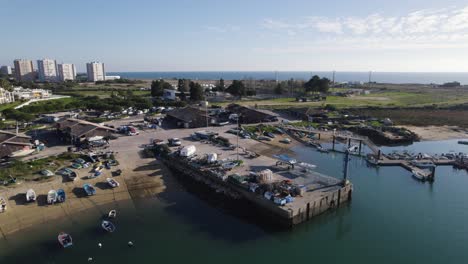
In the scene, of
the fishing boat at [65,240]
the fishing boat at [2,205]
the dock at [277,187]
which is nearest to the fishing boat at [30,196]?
the fishing boat at [2,205]

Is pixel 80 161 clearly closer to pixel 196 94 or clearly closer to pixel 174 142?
pixel 174 142

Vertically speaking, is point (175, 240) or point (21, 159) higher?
point (21, 159)

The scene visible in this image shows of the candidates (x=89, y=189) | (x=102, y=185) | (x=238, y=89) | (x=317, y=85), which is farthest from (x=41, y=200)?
(x=317, y=85)

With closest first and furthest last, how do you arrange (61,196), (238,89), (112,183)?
(61,196)
(112,183)
(238,89)

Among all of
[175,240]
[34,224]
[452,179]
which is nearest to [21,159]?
[34,224]

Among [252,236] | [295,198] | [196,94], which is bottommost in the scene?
[252,236]

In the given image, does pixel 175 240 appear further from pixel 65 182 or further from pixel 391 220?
pixel 391 220

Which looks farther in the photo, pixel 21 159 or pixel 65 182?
pixel 21 159
